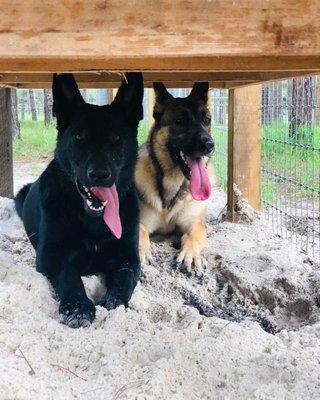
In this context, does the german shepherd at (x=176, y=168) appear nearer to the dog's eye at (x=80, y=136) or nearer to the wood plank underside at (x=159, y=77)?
the wood plank underside at (x=159, y=77)

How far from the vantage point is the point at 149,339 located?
2232 millimetres

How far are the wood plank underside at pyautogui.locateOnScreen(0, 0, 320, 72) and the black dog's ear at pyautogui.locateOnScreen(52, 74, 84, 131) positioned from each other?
5.45 ft

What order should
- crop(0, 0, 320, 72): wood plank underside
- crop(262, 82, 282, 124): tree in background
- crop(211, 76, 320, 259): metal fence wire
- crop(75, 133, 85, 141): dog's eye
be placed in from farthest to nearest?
1. crop(262, 82, 282, 124): tree in background
2. crop(211, 76, 320, 259): metal fence wire
3. crop(75, 133, 85, 141): dog's eye
4. crop(0, 0, 320, 72): wood plank underside

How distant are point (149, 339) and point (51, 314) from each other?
55cm

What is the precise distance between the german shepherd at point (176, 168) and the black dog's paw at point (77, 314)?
1797 mm

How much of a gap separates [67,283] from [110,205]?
598 mm

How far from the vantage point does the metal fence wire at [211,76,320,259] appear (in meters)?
4.80

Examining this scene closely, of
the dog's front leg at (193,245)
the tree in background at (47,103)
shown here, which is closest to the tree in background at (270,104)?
the dog's front leg at (193,245)

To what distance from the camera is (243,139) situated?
17.4 ft

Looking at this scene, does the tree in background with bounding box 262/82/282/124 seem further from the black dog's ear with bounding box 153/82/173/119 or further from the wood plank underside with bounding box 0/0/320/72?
the wood plank underside with bounding box 0/0/320/72

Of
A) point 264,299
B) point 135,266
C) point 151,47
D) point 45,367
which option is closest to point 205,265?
point 264,299

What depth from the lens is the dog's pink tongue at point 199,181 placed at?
→ 4.32m

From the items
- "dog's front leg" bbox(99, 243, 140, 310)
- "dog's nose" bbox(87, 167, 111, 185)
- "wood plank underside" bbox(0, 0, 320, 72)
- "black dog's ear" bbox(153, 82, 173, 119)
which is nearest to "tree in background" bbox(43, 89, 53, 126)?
"black dog's ear" bbox(153, 82, 173, 119)

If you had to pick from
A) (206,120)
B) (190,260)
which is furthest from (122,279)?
(206,120)
